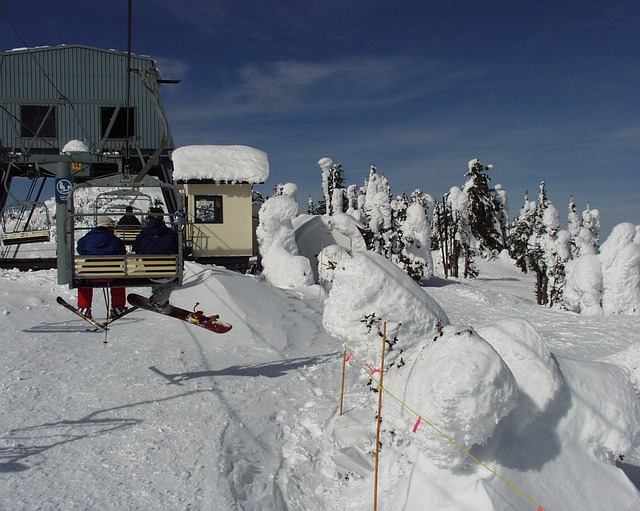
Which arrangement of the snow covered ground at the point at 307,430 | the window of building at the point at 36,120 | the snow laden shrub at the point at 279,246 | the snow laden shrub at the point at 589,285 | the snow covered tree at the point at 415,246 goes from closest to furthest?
the snow covered ground at the point at 307,430, the snow laden shrub at the point at 279,246, the window of building at the point at 36,120, the snow laden shrub at the point at 589,285, the snow covered tree at the point at 415,246

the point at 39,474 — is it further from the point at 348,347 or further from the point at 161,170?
the point at 161,170

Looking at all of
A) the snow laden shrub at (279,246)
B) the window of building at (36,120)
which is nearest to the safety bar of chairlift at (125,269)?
the snow laden shrub at (279,246)

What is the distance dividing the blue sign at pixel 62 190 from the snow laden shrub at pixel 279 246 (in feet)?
37.8

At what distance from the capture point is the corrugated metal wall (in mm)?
22094

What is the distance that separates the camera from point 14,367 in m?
8.80

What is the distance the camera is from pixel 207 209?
20.9 metres

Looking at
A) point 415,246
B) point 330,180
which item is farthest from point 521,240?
point 415,246

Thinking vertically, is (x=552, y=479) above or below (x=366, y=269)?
below

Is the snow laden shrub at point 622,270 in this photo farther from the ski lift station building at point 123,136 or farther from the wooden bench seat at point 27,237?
the wooden bench seat at point 27,237

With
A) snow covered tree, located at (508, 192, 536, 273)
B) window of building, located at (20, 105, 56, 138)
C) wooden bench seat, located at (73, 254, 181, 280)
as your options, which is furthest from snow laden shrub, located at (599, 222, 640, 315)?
snow covered tree, located at (508, 192, 536, 273)

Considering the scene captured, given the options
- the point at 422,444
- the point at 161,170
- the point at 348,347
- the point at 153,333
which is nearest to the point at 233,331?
the point at 153,333

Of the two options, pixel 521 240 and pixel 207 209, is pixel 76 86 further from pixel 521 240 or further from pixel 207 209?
pixel 521 240

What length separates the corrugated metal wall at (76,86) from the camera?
2209cm

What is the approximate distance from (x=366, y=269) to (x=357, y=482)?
239 cm
